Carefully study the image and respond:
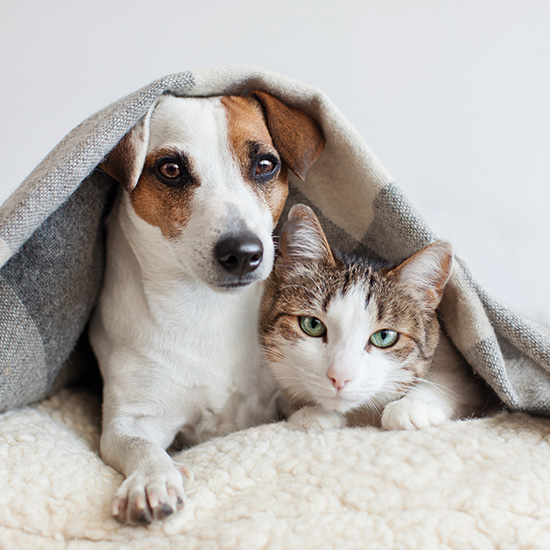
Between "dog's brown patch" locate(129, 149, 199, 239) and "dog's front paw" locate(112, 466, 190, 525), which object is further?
"dog's brown patch" locate(129, 149, 199, 239)

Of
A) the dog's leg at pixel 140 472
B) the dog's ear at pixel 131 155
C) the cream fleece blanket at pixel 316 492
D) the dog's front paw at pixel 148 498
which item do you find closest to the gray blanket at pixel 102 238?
the dog's ear at pixel 131 155

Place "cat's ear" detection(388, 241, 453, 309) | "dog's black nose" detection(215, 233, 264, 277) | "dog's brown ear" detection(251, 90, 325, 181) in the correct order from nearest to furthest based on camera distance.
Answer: "dog's black nose" detection(215, 233, 264, 277) → "cat's ear" detection(388, 241, 453, 309) → "dog's brown ear" detection(251, 90, 325, 181)

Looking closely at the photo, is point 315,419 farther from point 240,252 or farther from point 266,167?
point 266,167

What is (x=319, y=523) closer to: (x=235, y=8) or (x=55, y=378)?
(x=55, y=378)

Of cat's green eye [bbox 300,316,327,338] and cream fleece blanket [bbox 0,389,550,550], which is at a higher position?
cat's green eye [bbox 300,316,327,338]

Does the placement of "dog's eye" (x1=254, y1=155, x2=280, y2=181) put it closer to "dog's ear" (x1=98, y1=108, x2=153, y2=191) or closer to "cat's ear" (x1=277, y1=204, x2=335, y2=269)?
"cat's ear" (x1=277, y1=204, x2=335, y2=269)

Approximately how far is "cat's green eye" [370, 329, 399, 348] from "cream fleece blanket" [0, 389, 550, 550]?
0.61 ft

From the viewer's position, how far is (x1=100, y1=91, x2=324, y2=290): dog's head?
123cm

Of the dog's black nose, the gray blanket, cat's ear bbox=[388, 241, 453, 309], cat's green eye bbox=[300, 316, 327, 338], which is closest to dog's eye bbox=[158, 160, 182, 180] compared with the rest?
the gray blanket

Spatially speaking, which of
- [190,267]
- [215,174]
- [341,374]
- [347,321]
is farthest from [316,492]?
[215,174]

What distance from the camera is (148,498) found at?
1.05 metres

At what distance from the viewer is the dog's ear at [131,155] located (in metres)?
1.32

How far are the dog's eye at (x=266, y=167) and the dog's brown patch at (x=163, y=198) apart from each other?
0.49 ft

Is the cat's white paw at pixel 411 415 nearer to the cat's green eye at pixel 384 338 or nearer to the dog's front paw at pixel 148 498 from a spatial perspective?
the cat's green eye at pixel 384 338
